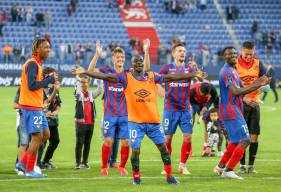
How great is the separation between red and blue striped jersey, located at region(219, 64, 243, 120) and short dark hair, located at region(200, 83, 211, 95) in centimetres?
353

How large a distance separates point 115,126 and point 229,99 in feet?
7.26

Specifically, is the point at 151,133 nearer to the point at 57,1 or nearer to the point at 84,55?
the point at 84,55

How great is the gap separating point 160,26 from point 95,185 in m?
40.7

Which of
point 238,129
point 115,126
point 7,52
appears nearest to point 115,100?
point 115,126

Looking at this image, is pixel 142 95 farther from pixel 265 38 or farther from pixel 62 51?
pixel 265 38

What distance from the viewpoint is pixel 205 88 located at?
55.0ft

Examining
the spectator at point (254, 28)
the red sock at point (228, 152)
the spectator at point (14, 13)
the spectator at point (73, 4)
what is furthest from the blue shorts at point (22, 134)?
the spectator at point (254, 28)

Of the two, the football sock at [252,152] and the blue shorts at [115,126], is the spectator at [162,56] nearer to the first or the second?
the football sock at [252,152]

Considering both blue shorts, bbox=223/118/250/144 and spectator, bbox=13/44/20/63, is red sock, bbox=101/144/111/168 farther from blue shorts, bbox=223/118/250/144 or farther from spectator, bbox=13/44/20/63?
spectator, bbox=13/44/20/63

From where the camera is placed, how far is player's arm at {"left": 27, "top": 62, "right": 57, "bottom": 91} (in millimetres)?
12773

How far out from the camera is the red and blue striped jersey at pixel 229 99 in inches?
510

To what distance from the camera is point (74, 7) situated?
5119 centimetres

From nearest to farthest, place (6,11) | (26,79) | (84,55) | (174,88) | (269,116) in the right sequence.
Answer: (26,79) < (174,88) < (269,116) < (84,55) < (6,11)

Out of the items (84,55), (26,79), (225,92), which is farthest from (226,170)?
(84,55)
